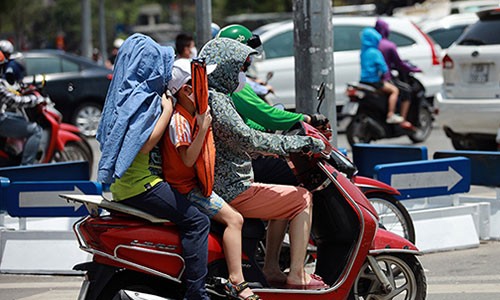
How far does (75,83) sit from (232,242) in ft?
42.8

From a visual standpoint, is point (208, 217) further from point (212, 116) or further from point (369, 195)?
point (369, 195)

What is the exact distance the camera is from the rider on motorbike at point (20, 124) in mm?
10320

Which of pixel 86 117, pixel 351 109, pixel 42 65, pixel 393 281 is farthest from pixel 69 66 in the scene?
pixel 393 281

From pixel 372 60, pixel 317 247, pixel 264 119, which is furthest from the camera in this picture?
pixel 372 60

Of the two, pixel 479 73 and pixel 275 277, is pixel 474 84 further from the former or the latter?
pixel 275 277

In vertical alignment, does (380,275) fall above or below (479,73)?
below

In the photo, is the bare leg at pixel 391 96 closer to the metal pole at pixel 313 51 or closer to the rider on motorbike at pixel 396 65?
the rider on motorbike at pixel 396 65

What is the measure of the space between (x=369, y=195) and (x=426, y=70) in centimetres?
1031

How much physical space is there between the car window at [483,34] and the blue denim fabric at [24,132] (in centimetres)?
499

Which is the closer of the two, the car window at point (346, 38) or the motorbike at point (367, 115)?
the motorbike at point (367, 115)

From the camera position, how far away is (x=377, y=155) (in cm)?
890

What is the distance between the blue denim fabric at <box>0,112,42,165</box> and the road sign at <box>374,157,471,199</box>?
413 cm

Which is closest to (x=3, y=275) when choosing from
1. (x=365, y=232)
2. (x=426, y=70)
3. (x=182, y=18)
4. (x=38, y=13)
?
(x=365, y=232)

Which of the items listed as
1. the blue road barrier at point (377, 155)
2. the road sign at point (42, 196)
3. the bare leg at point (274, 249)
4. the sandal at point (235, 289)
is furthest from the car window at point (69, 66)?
the sandal at point (235, 289)
